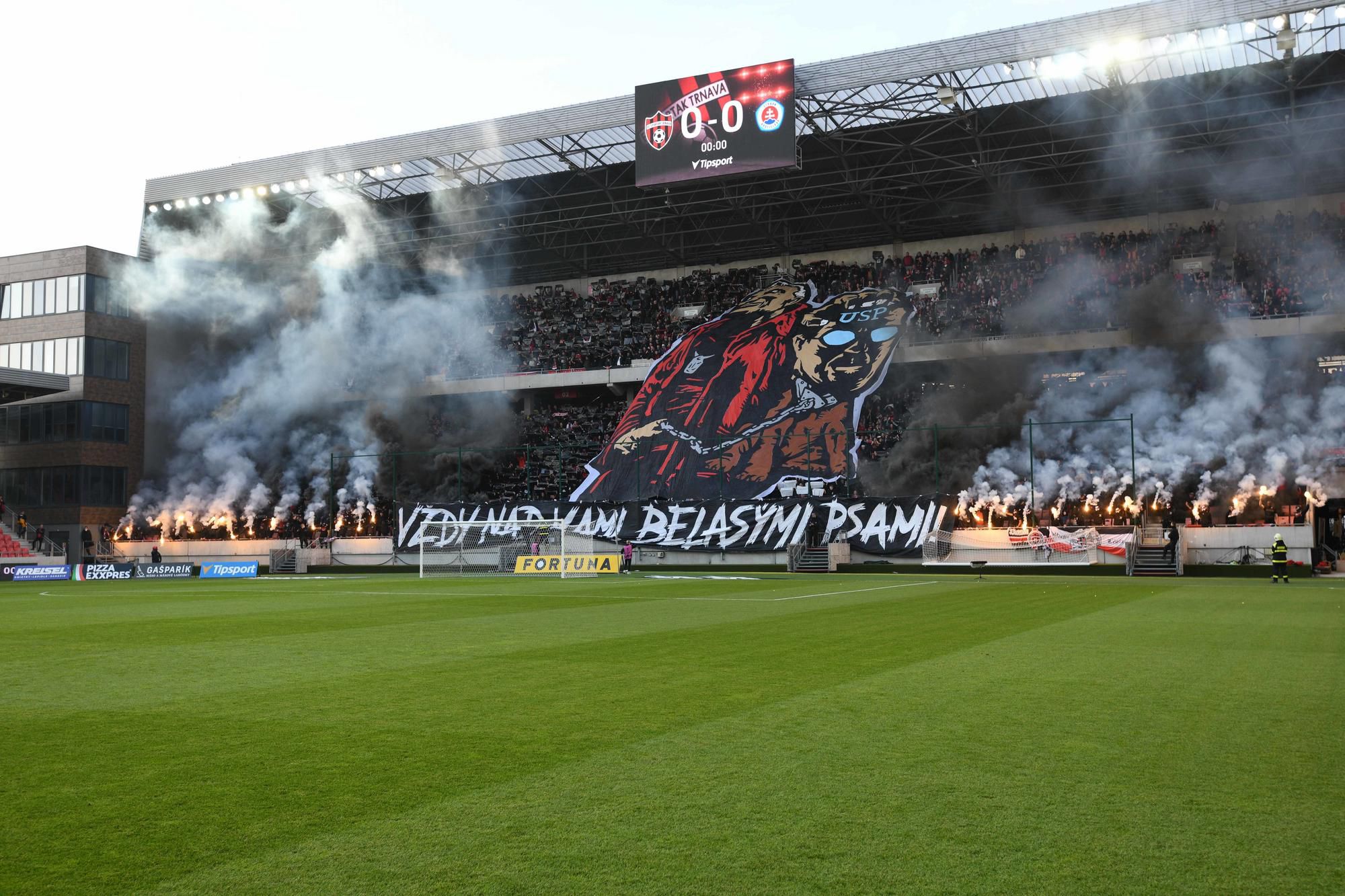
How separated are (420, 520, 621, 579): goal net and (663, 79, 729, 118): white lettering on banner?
52.2ft

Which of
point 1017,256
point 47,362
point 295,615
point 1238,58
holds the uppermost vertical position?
point 1238,58

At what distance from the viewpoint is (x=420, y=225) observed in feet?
178

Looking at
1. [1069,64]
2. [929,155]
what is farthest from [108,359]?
[1069,64]

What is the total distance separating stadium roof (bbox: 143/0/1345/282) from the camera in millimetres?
37156

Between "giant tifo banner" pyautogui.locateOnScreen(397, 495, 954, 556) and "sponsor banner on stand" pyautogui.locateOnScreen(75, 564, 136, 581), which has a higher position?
"giant tifo banner" pyautogui.locateOnScreen(397, 495, 954, 556)

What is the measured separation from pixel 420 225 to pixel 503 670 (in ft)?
154

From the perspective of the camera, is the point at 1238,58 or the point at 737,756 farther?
the point at 1238,58

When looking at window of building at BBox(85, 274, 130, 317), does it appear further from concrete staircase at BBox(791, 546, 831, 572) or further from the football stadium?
concrete staircase at BBox(791, 546, 831, 572)

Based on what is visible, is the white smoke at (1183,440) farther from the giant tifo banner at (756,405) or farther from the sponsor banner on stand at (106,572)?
the sponsor banner on stand at (106,572)

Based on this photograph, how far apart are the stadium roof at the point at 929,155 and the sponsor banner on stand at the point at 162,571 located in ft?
63.4

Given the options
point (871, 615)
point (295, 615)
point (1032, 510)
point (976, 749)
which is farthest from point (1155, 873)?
point (1032, 510)

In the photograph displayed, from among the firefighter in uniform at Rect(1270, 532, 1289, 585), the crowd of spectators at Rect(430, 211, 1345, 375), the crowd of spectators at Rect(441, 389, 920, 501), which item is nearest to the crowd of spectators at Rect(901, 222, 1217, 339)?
the crowd of spectators at Rect(430, 211, 1345, 375)

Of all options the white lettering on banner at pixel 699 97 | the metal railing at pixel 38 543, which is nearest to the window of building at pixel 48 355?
the metal railing at pixel 38 543

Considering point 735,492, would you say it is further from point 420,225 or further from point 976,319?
point 420,225
